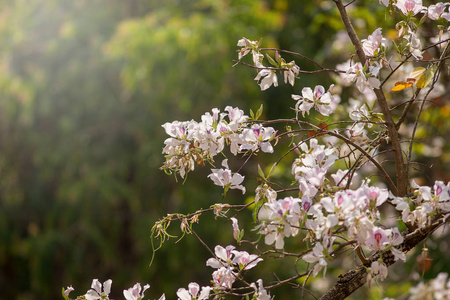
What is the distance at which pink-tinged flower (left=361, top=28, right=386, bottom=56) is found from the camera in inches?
32.7

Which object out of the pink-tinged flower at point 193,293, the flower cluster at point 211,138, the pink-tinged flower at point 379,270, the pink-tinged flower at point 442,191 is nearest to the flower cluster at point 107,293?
the pink-tinged flower at point 193,293

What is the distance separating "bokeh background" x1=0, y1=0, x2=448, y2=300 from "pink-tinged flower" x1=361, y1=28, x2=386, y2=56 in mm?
2503

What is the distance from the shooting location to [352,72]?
2.72 ft

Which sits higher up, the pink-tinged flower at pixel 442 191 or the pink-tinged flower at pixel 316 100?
the pink-tinged flower at pixel 316 100

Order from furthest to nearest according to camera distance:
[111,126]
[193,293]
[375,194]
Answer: [111,126] < [193,293] < [375,194]

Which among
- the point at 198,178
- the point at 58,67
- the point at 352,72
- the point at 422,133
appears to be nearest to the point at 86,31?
the point at 58,67

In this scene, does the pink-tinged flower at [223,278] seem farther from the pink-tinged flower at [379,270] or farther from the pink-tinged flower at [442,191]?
the pink-tinged flower at [442,191]

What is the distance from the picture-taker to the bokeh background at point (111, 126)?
3.46m

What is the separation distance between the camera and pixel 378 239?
0.73 meters

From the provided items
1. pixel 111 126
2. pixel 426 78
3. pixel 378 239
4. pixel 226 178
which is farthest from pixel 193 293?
pixel 111 126

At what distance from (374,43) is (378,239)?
1.00ft

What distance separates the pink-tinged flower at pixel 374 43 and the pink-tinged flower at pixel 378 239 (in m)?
0.28

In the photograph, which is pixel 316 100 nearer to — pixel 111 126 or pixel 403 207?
pixel 403 207

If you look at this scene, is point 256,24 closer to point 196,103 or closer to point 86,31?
point 196,103
